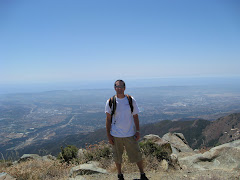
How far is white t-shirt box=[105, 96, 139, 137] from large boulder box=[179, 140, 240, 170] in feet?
11.3

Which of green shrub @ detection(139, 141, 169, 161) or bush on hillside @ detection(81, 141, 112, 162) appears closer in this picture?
green shrub @ detection(139, 141, 169, 161)

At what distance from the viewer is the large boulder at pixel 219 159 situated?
5.34 metres

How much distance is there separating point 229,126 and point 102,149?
34.0 meters

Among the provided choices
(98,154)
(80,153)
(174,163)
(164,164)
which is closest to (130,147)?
(164,164)

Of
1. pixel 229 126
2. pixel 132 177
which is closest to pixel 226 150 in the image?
pixel 132 177

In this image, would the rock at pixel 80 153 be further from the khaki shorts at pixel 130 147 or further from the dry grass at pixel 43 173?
the khaki shorts at pixel 130 147

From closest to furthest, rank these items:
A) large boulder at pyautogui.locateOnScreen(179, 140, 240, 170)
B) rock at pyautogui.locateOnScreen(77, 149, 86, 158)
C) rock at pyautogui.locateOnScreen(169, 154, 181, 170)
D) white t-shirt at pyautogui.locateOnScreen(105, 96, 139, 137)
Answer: white t-shirt at pyautogui.locateOnScreen(105, 96, 139, 137), rock at pyautogui.locateOnScreen(169, 154, 181, 170), large boulder at pyautogui.locateOnScreen(179, 140, 240, 170), rock at pyautogui.locateOnScreen(77, 149, 86, 158)

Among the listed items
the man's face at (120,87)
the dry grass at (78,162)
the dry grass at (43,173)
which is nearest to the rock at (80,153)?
the dry grass at (78,162)

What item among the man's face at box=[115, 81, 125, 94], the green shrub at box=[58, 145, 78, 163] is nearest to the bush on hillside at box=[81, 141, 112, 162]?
the green shrub at box=[58, 145, 78, 163]

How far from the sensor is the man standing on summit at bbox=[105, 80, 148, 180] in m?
3.62

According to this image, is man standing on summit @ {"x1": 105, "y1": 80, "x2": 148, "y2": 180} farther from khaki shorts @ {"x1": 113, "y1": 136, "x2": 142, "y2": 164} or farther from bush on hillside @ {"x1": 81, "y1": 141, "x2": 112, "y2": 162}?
bush on hillside @ {"x1": 81, "y1": 141, "x2": 112, "y2": 162}

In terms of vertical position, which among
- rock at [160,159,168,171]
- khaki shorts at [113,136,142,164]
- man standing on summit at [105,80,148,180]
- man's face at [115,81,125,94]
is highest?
man's face at [115,81,125,94]

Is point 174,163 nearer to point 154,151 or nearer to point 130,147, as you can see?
point 154,151

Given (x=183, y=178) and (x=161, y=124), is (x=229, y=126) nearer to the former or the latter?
(x=161, y=124)
